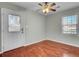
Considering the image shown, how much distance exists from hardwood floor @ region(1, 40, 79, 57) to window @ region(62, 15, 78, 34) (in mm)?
229

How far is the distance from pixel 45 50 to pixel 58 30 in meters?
0.37

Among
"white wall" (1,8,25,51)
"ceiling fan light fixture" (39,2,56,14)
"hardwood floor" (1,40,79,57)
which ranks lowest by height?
"hardwood floor" (1,40,79,57)

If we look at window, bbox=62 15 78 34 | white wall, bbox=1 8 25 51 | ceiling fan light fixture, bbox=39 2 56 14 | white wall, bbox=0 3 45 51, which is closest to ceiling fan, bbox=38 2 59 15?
ceiling fan light fixture, bbox=39 2 56 14

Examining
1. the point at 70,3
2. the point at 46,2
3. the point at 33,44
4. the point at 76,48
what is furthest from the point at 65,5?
the point at 33,44

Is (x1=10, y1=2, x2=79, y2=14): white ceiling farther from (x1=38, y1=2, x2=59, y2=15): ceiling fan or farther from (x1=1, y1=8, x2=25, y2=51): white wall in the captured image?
(x1=1, y1=8, x2=25, y2=51): white wall

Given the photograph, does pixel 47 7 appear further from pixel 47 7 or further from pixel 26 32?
pixel 26 32

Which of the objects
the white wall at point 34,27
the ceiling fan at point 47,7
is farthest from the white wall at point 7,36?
the ceiling fan at point 47,7

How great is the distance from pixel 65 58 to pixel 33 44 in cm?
51

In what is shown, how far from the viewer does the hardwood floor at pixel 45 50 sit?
1.51 meters

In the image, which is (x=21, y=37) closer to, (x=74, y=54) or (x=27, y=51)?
(x=27, y=51)

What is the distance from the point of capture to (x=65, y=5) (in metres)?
1.48

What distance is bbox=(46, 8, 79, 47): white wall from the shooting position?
4.92ft

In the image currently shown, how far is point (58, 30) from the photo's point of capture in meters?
1.58

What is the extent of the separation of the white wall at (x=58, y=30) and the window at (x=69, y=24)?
0.05 meters
